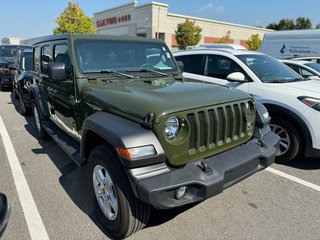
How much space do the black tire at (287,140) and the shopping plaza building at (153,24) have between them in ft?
123

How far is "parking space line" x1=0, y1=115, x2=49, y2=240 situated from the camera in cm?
287

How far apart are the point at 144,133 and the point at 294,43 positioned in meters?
14.8

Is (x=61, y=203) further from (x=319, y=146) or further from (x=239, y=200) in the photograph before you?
(x=319, y=146)

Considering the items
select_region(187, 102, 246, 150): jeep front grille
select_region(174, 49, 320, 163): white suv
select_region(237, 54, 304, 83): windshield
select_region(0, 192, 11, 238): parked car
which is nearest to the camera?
select_region(0, 192, 11, 238): parked car

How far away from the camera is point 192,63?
6.20 m

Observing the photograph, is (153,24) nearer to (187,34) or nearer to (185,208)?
(187,34)

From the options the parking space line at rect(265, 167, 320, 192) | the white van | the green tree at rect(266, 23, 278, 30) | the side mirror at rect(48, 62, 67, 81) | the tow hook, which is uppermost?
the green tree at rect(266, 23, 278, 30)

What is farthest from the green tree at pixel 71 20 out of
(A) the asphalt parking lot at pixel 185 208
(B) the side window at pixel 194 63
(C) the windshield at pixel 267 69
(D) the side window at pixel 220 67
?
(A) the asphalt parking lot at pixel 185 208

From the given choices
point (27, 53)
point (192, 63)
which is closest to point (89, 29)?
point (27, 53)

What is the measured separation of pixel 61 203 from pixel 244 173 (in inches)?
84.9

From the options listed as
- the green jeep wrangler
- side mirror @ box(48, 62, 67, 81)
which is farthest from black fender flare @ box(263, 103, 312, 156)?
side mirror @ box(48, 62, 67, 81)

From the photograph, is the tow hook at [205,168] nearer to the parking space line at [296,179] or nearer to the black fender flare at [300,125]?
the parking space line at [296,179]

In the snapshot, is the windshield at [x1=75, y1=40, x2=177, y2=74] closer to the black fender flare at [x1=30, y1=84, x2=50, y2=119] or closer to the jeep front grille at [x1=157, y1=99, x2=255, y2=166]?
the jeep front grille at [x1=157, y1=99, x2=255, y2=166]

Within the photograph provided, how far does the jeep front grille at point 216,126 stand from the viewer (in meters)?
2.57
